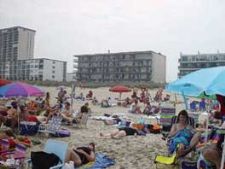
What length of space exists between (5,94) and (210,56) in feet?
233

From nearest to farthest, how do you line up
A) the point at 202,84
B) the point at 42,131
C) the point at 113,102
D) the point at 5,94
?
the point at 202,84, the point at 5,94, the point at 42,131, the point at 113,102

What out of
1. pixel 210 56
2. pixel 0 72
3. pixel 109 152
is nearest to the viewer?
pixel 109 152

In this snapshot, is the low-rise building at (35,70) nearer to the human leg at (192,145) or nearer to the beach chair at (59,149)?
the human leg at (192,145)

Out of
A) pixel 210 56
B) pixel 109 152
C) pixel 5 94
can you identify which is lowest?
pixel 109 152

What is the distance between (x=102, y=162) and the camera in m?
6.63

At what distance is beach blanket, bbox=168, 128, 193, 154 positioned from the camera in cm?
626

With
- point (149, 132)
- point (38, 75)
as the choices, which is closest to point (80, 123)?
point (149, 132)

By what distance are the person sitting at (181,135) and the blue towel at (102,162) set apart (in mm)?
1114

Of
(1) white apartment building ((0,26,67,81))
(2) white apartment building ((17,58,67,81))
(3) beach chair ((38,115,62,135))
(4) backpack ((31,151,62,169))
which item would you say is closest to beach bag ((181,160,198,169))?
(4) backpack ((31,151,62,169))

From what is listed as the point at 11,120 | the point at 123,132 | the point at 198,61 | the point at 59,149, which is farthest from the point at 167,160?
the point at 198,61

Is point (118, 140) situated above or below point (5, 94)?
below

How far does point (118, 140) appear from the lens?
9.34 m

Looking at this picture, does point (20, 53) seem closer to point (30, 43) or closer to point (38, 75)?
point (30, 43)

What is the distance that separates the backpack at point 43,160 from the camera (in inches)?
201
